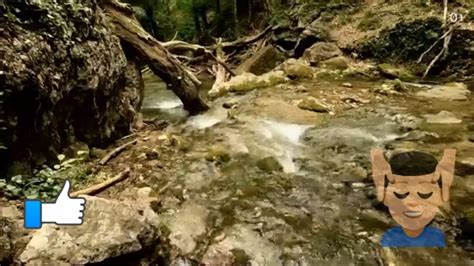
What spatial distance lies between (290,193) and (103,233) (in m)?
2.33

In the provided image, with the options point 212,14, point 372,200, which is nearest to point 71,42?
point 372,200

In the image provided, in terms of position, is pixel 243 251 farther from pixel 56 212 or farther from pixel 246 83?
pixel 246 83

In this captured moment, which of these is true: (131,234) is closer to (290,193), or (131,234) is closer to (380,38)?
(290,193)

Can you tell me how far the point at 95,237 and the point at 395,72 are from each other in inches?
374

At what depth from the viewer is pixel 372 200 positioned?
4.48 m

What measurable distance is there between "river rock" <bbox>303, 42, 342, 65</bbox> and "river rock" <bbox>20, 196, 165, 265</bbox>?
994 cm

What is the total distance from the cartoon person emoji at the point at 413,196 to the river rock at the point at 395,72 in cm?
605

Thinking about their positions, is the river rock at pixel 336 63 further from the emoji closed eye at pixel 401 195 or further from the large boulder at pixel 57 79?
the emoji closed eye at pixel 401 195

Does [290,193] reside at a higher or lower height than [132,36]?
lower

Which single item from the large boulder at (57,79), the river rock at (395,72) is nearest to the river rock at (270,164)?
A: the large boulder at (57,79)

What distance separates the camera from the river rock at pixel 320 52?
41.5 feet

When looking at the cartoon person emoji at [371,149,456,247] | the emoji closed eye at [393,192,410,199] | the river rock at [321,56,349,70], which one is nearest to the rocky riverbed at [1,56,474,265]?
the cartoon person emoji at [371,149,456,247]

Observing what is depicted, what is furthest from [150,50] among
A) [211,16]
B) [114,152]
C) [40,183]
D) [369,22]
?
[211,16]

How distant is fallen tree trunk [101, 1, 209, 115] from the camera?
25.2 feet
